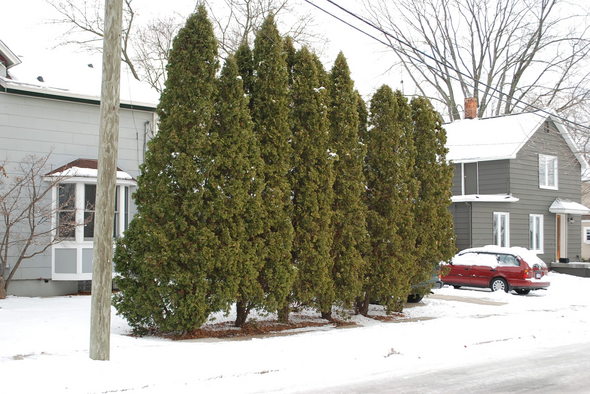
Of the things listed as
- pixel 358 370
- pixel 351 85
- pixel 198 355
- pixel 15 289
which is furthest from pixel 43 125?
pixel 358 370

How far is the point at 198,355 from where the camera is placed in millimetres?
9586

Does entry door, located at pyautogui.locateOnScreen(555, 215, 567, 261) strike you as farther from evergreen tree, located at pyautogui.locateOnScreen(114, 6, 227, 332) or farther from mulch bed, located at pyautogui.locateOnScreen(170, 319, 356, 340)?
evergreen tree, located at pyautogui.locateOnScreen(114, 6, 227, 332)

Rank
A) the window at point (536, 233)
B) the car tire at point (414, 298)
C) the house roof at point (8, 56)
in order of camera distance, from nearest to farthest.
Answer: the house roof at point (8, 56) → the car tire at point (414, 298) → the window at point (536, 233)

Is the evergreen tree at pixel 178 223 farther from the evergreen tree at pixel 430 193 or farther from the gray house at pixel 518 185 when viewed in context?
the gray house at pixel 518 185

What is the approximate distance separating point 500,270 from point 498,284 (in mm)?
513

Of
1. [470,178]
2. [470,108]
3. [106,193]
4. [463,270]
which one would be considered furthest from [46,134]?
[470,108]

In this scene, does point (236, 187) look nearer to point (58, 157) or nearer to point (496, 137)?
point (58, 157)

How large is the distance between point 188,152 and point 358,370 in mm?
4659

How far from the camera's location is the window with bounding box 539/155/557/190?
3092cm

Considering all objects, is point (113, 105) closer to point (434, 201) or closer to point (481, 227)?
point (434, 201)

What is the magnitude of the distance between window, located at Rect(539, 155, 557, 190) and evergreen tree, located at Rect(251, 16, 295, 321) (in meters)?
22.0

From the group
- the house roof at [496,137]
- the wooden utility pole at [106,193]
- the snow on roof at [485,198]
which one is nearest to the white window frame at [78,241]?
the wooden utility pole at [106,193]

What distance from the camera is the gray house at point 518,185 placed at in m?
28.1

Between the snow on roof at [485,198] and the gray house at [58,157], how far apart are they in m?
15.4
